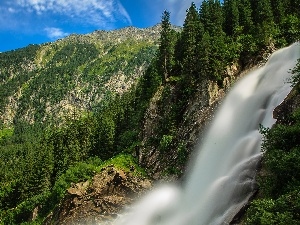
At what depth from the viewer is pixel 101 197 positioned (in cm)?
5681

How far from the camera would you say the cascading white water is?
1383 inches

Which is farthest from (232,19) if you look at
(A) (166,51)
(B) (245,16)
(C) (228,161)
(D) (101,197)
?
(D) (101,197)

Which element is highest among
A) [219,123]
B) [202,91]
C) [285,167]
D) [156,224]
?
[202,91]

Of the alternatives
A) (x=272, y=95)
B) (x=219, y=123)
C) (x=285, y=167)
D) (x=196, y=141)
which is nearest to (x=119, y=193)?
(x=196, y=141)

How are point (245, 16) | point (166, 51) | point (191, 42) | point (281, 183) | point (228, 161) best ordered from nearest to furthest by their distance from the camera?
point (281, 183) < point (228, 161) < point (191, 42) < point (245, 16) < point (166, 51)

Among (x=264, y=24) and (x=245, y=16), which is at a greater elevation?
(x=245, y=16)

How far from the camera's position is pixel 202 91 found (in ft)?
196

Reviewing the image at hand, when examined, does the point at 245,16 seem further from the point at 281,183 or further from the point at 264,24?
the point at 281,183

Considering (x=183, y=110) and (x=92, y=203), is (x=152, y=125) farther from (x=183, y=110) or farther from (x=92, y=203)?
(x=92, y=203)

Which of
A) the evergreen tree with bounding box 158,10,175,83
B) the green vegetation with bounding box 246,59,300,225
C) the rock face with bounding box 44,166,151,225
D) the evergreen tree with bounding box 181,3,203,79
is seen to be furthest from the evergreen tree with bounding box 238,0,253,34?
the green vegetation with bounding box 246,59,300,225

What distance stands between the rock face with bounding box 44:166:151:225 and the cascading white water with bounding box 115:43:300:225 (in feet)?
9.11

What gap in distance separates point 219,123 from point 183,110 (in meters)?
11.9

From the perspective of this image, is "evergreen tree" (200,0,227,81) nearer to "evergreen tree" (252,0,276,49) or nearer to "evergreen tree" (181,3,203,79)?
"evergreen tree" (181,3,203,79)

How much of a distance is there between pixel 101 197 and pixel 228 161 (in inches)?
988
